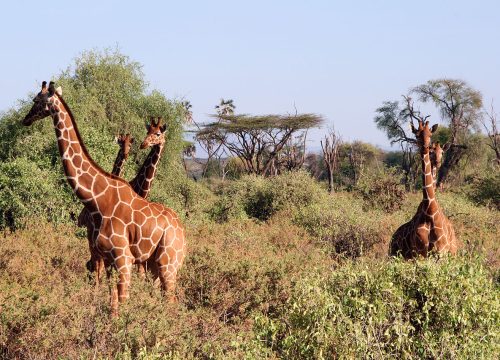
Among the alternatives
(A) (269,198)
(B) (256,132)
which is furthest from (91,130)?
(B) (256,132)

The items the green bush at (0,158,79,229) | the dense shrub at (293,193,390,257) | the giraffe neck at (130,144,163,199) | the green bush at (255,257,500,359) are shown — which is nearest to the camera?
the green bush at (255,257,500,359)

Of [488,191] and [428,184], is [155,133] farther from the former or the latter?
[488,191]

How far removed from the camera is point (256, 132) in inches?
1716

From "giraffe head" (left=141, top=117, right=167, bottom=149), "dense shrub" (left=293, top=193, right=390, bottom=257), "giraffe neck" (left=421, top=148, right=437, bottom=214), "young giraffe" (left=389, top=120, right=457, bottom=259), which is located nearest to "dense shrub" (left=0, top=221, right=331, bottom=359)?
"young giraffe" (left=389, top=120, right=457, bottom=259)

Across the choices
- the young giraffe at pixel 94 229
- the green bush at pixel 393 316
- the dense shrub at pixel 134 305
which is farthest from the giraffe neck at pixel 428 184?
the young giraffe at pixel 94 229

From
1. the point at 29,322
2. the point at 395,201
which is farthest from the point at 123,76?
the point at 29,322

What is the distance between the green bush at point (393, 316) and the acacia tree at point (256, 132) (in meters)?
35.1

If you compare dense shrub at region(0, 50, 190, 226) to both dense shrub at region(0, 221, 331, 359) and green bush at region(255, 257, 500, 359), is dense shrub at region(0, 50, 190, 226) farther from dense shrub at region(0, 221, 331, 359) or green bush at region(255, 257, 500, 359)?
green bush at region(255, 257, 500, 359)

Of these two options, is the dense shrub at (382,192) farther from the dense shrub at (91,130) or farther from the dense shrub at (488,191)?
the dense shrub at (91,130)

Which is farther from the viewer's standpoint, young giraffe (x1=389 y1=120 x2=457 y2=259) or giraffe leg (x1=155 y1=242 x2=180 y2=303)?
young giraffe (x1=389 y1=120 x2=457 y2=259)

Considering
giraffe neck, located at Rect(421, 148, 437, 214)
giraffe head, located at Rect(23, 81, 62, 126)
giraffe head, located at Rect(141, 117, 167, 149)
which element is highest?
giraffe head, located at Rect(23, 81, 62, 126)

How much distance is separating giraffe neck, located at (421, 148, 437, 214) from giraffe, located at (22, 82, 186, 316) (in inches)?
152

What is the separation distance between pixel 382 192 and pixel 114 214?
15139 millimetres

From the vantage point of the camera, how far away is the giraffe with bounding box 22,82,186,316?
802 cm
